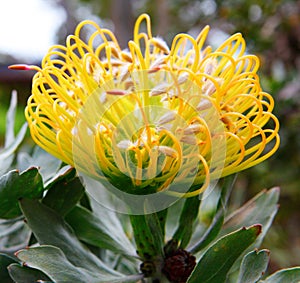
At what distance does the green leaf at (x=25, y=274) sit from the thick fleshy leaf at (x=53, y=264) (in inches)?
0.5

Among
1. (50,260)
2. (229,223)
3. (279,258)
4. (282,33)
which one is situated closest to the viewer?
(50,260)

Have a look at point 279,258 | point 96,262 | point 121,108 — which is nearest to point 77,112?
Answer: point 121,108

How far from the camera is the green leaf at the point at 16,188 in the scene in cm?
39

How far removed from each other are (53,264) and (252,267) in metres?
0.17

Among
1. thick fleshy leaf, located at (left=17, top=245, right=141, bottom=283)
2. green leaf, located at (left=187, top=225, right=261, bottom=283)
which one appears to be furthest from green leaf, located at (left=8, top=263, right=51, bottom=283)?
green leaf, located at (left=187, top=225, right=261, bottom=283)

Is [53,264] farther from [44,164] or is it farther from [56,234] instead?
[44,164]

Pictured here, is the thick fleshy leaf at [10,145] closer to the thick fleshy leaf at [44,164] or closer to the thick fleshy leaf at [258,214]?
the thick fleshy leaf at [44,164]

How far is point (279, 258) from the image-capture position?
4.52 feet

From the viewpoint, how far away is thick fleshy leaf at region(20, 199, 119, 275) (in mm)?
402

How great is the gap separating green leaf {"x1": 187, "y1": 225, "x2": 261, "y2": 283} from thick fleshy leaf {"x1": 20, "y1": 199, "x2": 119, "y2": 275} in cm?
11

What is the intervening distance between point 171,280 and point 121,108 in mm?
174

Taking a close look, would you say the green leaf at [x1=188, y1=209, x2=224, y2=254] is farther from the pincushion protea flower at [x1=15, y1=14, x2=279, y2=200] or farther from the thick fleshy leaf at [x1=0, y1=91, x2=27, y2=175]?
the thick fleshy leaf at [x1=0, y1=91, x2=27, y2=175]

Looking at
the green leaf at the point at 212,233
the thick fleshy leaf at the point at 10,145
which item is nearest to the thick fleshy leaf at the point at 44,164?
the thick fleshy leaf at the point at 10,145

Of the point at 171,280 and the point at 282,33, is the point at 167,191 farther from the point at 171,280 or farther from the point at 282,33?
the point at 282,33
